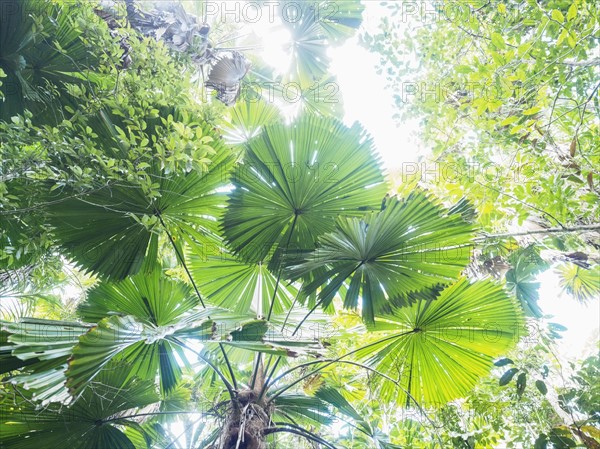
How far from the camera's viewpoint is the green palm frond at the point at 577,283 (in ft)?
10.0

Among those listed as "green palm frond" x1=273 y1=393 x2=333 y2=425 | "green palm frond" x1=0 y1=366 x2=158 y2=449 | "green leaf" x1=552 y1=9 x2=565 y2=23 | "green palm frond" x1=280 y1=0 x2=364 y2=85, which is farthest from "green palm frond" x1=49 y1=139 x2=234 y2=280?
"green palm frond" x1=280 y1=0 x2=364 y2=85

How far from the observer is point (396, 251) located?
1.59 metres

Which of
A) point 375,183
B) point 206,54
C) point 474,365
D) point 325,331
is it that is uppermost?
point 206,54

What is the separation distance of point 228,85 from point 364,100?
1499 mm

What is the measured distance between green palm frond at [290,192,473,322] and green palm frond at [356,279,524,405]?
0.64 ft

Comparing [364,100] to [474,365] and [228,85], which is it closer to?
[228,85]

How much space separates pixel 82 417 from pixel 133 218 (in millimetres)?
990

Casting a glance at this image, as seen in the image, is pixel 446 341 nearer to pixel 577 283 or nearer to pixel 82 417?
pixel 82 417

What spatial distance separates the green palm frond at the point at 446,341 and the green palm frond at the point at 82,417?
50.0 inches

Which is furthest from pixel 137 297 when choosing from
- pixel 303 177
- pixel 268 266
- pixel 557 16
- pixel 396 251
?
pixel 557 16

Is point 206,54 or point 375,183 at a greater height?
point 206,54

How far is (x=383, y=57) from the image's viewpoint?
2.61 meters

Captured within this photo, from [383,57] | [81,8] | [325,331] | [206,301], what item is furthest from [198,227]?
[383,57]

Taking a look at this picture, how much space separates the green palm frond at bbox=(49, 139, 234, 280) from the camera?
1667 millimetres
